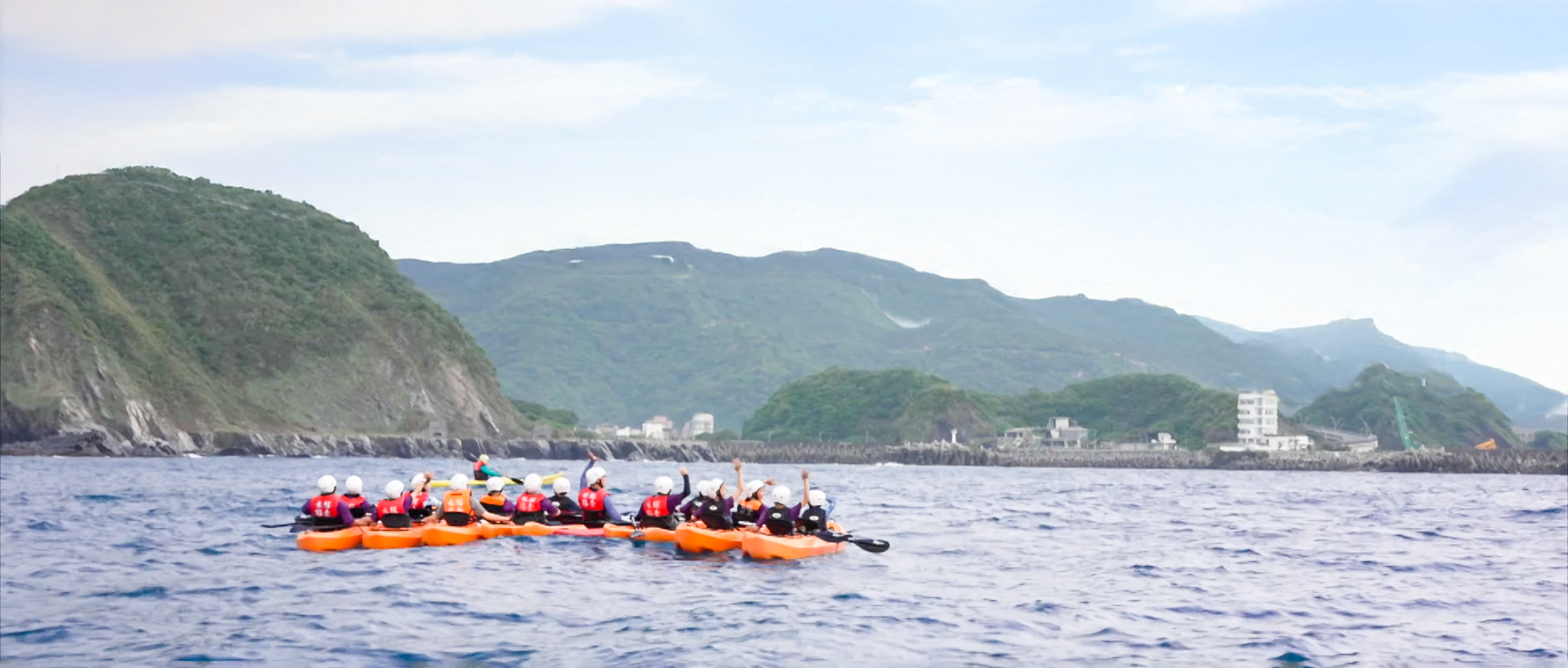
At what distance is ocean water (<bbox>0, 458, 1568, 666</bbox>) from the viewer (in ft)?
75.4

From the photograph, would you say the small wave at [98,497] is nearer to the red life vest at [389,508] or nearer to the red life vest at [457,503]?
the red life vest at [389,508]

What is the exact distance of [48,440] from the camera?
5295 inches

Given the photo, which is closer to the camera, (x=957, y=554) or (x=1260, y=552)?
(x=957, y=554)

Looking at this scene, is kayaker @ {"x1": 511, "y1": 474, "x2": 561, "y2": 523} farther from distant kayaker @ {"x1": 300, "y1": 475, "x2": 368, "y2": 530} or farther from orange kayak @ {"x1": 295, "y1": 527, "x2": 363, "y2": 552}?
orange kayak @ {"x1": 295, "y1": 527, "x2": 363, "y2": 552}

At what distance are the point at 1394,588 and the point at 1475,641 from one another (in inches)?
314

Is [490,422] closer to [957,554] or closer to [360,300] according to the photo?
[360,300]

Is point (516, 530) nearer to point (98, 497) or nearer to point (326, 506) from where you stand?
point (326, 506)

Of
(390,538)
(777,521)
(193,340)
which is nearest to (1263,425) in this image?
(193,340)

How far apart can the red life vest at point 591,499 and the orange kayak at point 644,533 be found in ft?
2.31

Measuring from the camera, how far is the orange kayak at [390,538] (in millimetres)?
35312

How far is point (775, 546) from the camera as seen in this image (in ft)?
114

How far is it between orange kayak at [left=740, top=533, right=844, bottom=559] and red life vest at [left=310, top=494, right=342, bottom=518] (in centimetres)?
1001

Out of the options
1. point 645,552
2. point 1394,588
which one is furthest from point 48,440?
point 1394,588

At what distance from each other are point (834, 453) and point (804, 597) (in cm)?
17061
